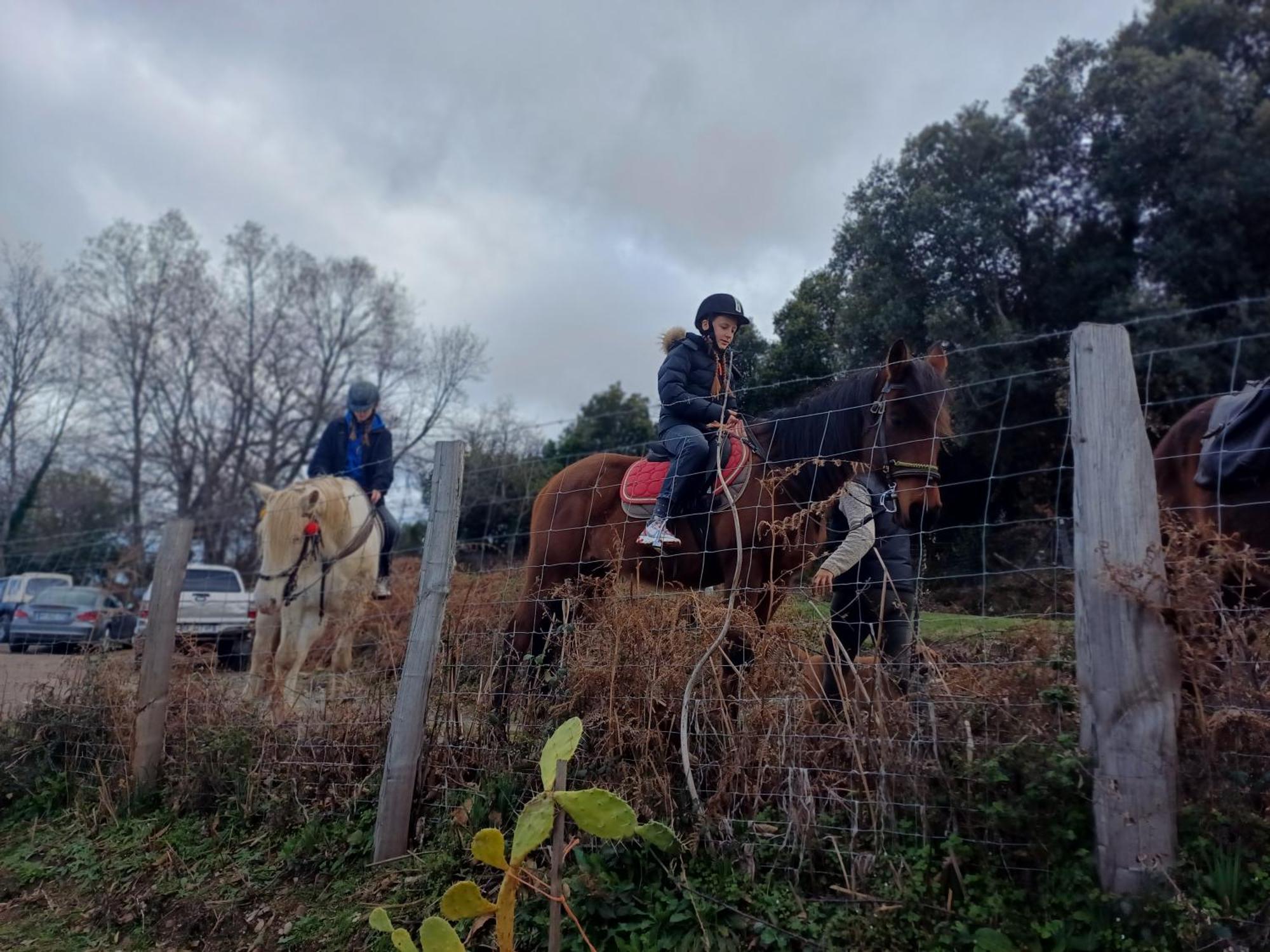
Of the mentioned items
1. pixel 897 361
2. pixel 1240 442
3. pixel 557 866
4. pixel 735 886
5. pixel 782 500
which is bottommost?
pixel 735 886

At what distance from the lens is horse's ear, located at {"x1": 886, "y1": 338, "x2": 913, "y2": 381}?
Answer: 454cm

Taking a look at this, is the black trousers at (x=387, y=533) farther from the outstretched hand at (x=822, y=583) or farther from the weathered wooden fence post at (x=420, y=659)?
the outstretched hand at (x=822, y=583)

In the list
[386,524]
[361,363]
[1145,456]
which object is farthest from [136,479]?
[1145,456]

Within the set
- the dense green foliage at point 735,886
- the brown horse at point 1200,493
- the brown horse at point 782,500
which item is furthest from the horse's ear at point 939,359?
the dense green foliage at point 735,886

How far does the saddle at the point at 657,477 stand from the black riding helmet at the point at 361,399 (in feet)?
11.1

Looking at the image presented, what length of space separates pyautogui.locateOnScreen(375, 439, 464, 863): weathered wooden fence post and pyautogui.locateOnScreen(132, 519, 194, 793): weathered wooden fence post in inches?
78.2

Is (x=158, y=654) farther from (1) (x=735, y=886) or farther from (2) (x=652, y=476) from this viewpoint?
(1) (x=735, y=886)

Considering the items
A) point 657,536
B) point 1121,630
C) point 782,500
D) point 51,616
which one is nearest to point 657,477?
point 657,536

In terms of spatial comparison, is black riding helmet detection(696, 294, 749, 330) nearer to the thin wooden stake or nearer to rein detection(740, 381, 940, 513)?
rein detection(740, 381, 940, 513)

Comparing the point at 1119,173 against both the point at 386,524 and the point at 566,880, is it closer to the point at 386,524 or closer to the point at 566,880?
the point at 386,524

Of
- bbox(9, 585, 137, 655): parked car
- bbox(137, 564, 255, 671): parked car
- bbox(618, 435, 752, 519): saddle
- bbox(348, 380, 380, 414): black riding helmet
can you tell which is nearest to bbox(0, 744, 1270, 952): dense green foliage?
bbox(137, 564, 255, 671): parked car

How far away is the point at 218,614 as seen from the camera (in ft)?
40.1

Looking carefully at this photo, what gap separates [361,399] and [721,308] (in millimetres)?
4060

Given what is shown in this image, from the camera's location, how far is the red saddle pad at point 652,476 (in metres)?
4.91
